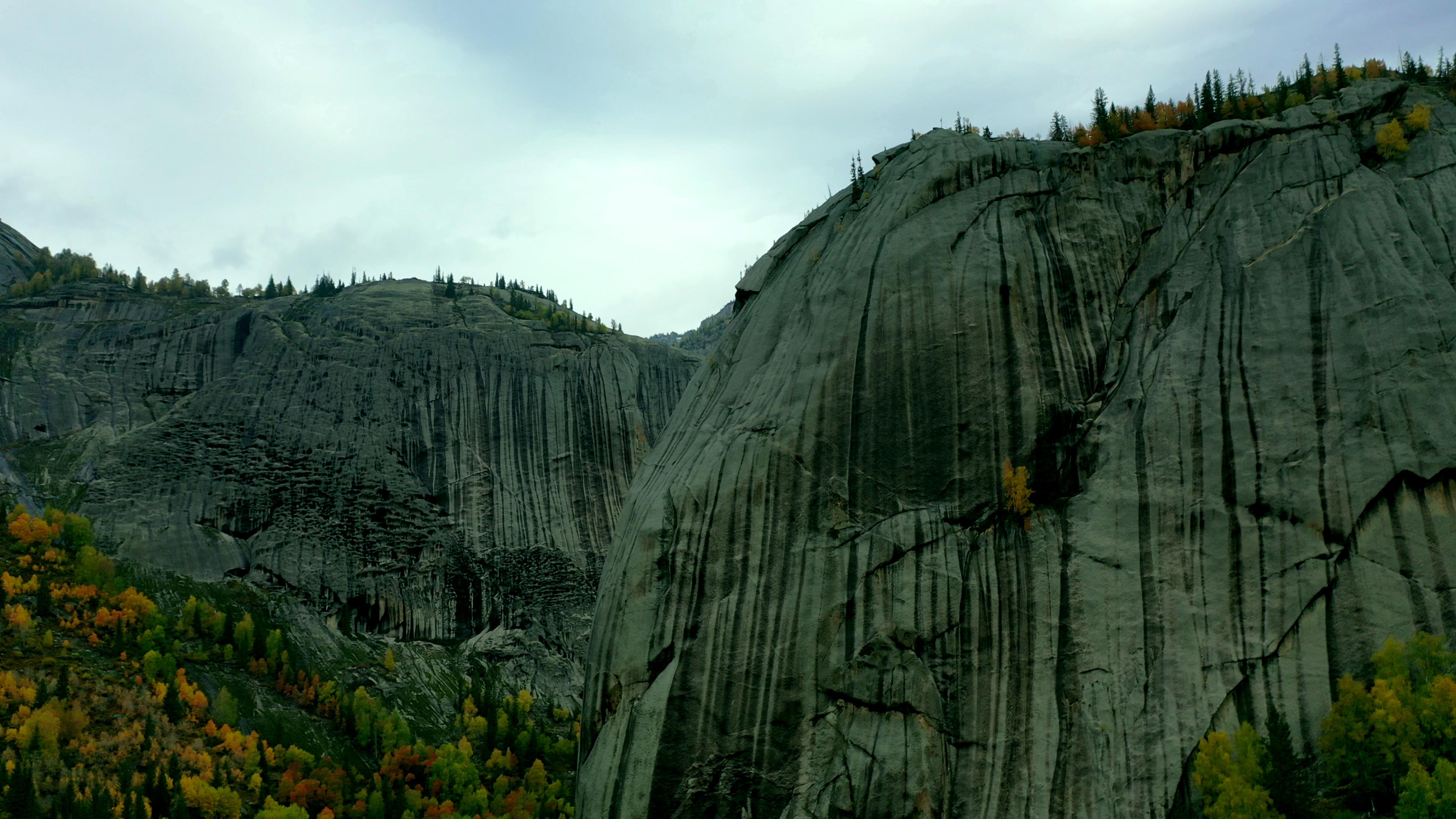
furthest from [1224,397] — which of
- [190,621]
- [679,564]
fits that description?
[190,621]

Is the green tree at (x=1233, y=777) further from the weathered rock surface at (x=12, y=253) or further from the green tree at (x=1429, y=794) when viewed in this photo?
the weathered rock surface at (x=12, y=253)

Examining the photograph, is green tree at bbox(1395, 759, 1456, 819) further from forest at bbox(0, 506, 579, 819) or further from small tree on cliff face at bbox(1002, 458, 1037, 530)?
forest at bbox(0, 506, 579, 819)

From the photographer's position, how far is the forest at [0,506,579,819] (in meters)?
75.5

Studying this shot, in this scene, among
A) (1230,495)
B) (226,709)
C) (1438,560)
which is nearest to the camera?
(1438,560)

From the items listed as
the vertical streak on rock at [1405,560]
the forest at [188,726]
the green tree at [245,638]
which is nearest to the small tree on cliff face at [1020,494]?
the vertical streak on rock at [1405,560]

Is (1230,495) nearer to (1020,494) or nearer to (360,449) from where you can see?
(1020,494)

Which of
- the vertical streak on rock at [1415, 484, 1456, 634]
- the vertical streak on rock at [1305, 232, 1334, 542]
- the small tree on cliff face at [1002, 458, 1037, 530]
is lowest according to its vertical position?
the vertical streak on rock at [1415, 484, 1456, 634]

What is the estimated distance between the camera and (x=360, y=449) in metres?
116

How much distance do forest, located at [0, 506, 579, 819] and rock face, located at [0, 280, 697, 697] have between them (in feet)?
22.6

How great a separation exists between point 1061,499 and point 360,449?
91.1 metres

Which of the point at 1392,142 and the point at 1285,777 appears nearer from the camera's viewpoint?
the point at 1285,777

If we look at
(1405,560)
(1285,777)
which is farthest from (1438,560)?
(1285,777)

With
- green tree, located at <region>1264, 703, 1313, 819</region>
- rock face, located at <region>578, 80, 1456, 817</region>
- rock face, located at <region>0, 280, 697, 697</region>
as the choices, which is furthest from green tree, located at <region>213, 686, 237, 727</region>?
green tree, located at <region>1264, 703, 1313, 819</region>

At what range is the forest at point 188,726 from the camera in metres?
75.5
